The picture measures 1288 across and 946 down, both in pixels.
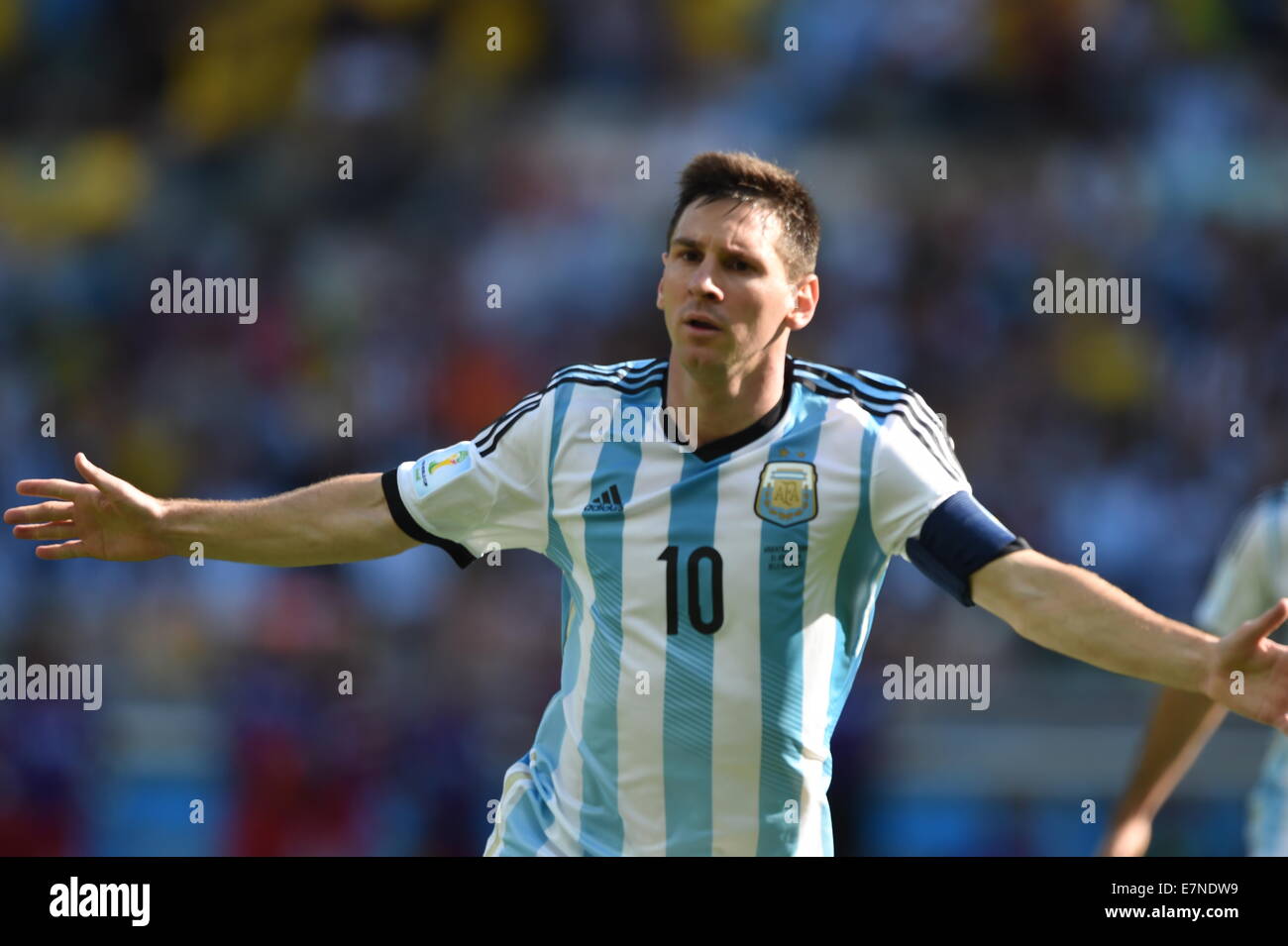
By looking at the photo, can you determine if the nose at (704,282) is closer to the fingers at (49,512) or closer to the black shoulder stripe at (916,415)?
the black shoulder stripe at (916,415)

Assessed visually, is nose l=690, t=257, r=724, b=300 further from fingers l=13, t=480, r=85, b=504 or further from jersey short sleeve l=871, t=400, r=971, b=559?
fingers l=13, t=480, r=85, b=504

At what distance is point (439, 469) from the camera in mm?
4570

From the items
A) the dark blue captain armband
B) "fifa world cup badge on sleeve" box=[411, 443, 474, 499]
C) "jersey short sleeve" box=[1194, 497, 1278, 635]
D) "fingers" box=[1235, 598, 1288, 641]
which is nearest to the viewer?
"fingers" box=[1235, 598, 1288, 641]

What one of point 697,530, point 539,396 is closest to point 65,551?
point 539,396

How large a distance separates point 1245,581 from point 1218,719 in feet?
1.53

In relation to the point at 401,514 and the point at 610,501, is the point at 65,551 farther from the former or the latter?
the point at 610,501

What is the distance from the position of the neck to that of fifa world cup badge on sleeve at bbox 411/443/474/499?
607 mm

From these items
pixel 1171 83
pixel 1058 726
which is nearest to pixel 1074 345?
pixel 1171 83

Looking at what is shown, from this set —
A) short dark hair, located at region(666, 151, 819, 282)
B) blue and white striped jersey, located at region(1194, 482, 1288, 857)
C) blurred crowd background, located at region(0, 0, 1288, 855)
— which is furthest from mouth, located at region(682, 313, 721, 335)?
blurred crowd background, located at region(0, 0, 1288, 855)

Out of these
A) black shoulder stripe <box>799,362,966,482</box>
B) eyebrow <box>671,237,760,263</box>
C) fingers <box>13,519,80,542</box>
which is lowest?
fingers <box>13,519,80,542</box>

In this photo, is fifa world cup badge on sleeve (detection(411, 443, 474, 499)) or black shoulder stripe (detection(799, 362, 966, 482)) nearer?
black shoulder stripe (detection(799, 362, 966, 482))

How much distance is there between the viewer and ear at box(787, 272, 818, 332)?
4.58 meters

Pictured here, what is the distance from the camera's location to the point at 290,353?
11062mm
